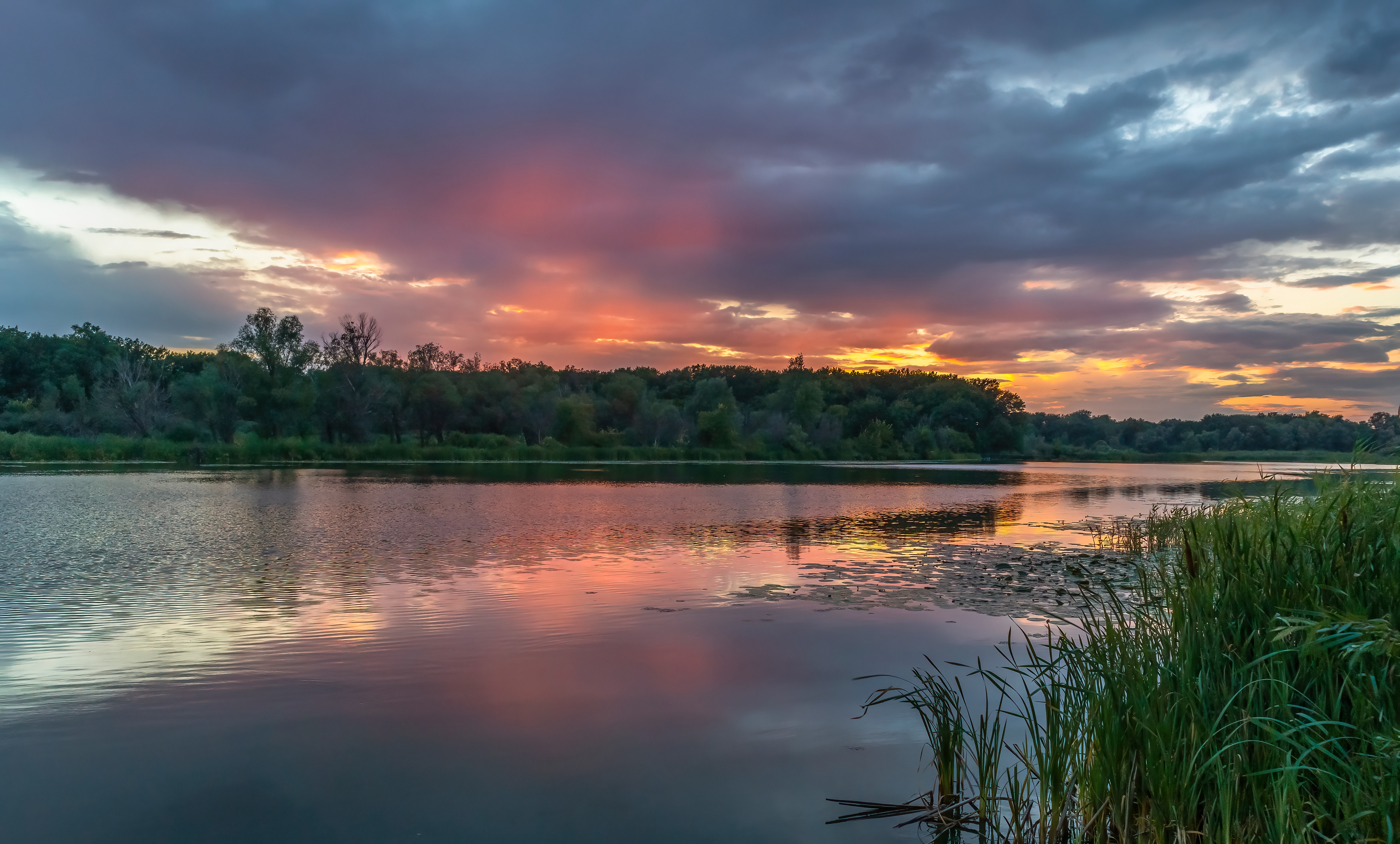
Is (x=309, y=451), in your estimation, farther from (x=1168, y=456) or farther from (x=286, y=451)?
→ (x=1168, y=456)

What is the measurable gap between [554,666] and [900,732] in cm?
412

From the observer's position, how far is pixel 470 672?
8.99m

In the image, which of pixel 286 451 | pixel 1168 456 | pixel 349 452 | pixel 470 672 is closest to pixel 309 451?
pixel 286 451

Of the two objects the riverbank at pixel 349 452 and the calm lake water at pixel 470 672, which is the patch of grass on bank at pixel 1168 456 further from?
the calm lake water at pixel 470 672

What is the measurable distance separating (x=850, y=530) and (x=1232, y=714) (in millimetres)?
19588

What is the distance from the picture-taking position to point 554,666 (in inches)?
367

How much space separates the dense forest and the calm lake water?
147 ft

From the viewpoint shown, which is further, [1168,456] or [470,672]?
[1168,456]

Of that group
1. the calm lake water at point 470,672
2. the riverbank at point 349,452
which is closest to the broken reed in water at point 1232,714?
the calm lake water at point 470,672

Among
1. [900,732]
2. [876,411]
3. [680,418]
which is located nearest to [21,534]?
[900,732]

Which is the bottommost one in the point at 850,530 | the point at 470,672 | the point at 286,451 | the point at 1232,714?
the point at 850,530

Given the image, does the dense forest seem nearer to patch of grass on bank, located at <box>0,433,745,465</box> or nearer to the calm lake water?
patch of grass on bank, located at <box>0,433,745,465</box>

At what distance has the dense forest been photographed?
2985 inches

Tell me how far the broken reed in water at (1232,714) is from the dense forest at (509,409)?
1943 inches
